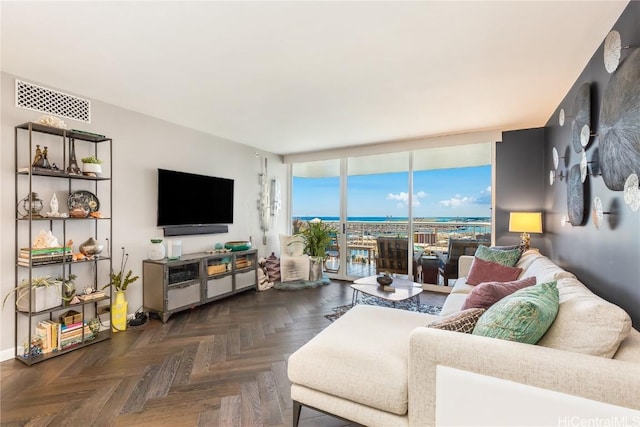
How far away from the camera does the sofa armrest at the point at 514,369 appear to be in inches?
40.2

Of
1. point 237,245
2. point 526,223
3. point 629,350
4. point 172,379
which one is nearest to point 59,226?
point 172,379

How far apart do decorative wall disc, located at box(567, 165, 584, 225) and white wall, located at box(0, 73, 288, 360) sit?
420cm

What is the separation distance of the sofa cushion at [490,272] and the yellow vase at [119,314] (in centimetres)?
362

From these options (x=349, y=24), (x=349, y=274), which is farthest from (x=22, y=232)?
(x=349, y=274)

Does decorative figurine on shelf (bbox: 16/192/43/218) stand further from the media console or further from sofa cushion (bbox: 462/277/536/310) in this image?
sofa cushion (bbox: 462/277/536/310)

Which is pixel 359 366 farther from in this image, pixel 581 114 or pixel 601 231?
pixel 581 114

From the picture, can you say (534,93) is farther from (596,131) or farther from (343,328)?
(343,328)

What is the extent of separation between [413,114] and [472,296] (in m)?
2.42

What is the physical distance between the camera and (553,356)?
112 cm

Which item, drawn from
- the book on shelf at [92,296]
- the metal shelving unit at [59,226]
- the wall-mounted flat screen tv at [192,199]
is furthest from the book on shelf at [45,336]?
the wall-mounted flat screen tv at [192,199]

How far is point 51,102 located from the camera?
2768 millimetres

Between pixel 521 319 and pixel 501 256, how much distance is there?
2251mm

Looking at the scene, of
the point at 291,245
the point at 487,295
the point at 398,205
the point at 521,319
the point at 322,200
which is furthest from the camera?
the point at 322,200

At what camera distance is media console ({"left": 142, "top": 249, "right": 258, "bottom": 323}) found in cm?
339
